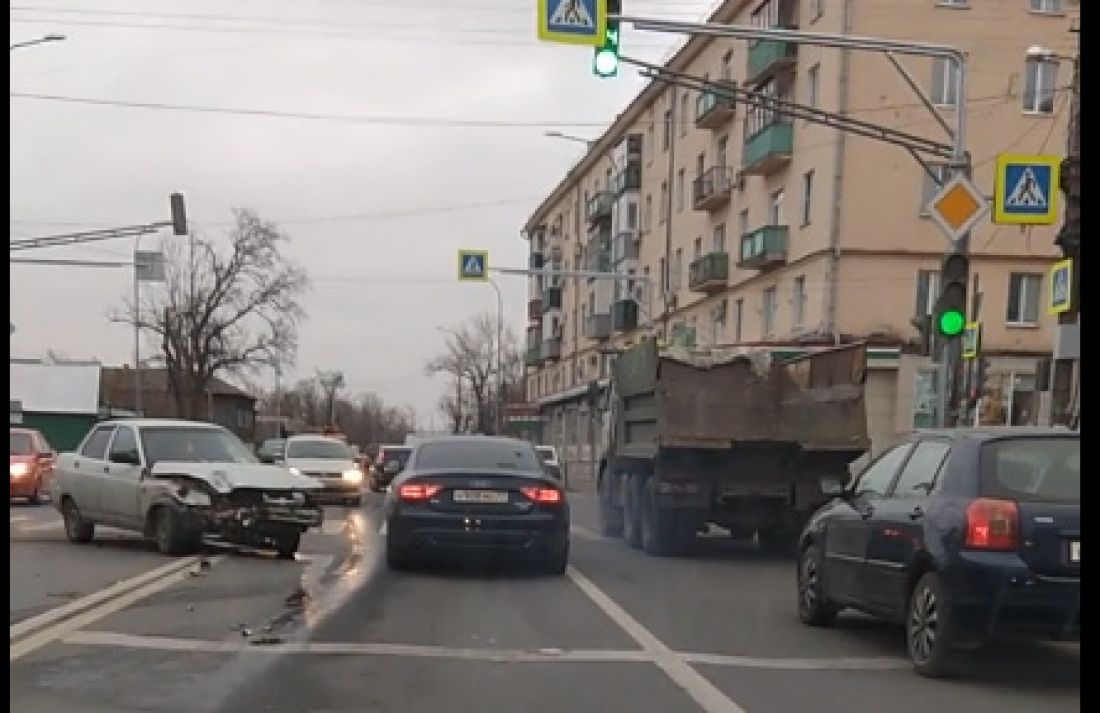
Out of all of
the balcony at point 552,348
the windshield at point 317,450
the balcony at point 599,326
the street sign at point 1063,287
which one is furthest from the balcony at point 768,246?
the balcony at point 552,348

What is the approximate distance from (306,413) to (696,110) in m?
95.1

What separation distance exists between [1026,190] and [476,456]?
278 inches

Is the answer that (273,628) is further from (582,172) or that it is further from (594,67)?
(582,172)

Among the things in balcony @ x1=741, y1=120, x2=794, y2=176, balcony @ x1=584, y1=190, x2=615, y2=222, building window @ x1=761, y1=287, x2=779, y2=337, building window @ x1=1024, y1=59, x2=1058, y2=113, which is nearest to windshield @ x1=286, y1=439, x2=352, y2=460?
building window @ x1=761, y1=287, x2=779, y2=337

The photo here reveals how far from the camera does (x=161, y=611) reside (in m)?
10.1

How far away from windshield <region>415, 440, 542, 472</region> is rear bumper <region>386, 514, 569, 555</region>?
2.15 ft

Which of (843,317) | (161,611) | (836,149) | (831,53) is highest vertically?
(831,53)

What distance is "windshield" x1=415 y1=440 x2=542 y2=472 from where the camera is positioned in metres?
13.4

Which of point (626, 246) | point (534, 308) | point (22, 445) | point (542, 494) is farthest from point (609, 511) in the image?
point (534, 308)

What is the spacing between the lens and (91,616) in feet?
31.9

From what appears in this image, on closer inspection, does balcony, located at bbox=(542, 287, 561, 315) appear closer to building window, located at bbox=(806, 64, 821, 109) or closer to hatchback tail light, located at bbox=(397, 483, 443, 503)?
building window, located at bbox=(806, 64, 821, 109)

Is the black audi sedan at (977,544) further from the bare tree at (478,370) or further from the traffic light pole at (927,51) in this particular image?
the bare tree at (478,370)

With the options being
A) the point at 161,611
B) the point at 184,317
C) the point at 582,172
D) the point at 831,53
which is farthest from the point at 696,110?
the point at 161,611

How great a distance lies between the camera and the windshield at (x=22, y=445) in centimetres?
2681
